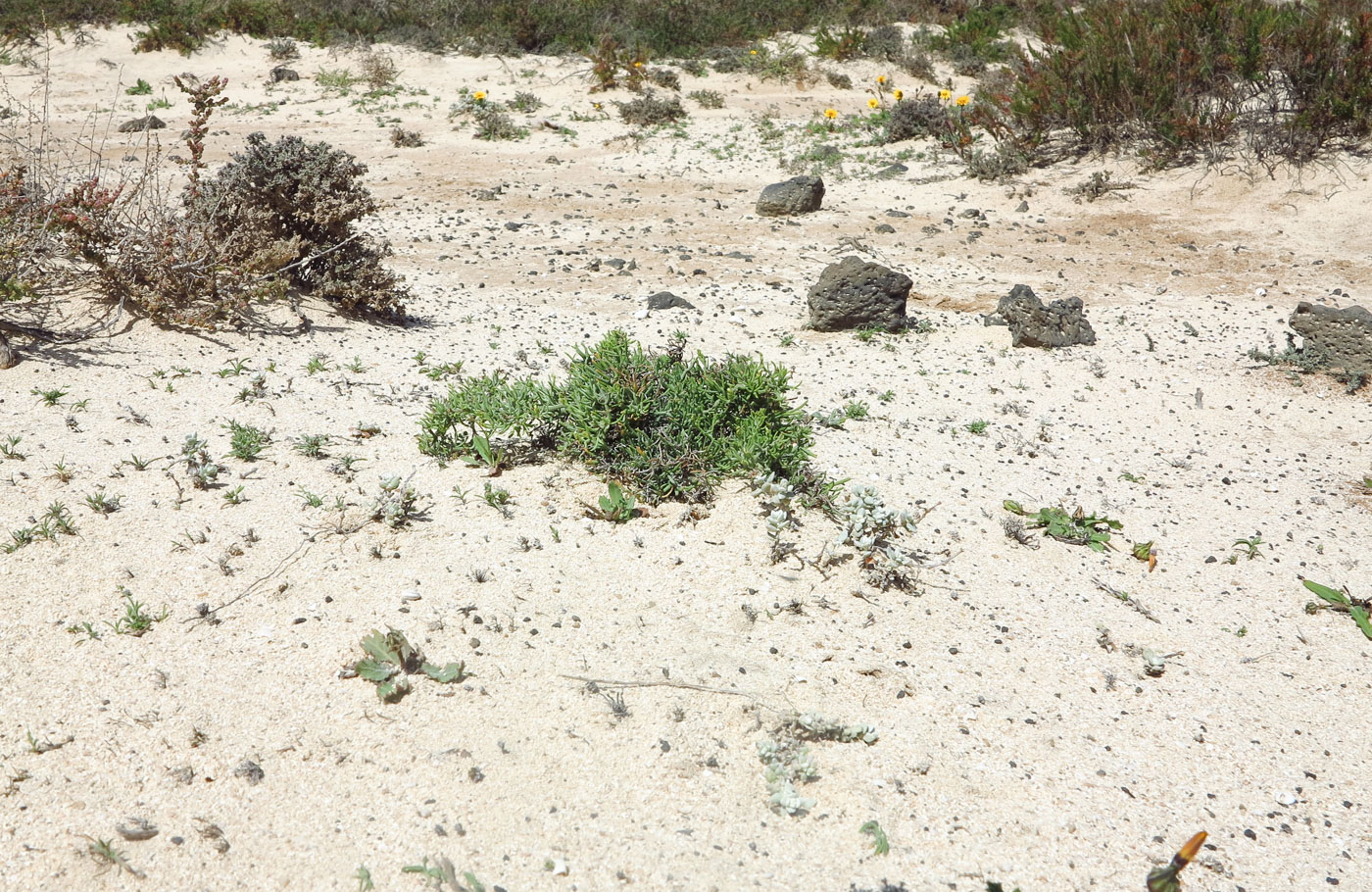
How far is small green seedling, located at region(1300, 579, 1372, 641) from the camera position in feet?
13.3

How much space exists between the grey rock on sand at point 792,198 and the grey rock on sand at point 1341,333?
4738 mm

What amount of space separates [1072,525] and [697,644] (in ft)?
6.85

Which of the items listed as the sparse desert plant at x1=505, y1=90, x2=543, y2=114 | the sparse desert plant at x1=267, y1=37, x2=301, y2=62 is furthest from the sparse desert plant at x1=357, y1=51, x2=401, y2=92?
the sparse desert plant at x1=505, y1=90, x2=543, y2=114

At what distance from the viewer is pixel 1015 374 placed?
252 inches

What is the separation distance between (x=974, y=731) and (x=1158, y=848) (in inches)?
24.2

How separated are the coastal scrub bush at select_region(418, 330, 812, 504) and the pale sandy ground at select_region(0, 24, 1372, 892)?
0.15m

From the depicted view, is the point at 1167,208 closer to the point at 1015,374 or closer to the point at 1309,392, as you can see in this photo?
the point at 1309,392

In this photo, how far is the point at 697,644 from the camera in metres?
3.44

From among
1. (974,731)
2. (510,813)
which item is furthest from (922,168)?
(510,813)

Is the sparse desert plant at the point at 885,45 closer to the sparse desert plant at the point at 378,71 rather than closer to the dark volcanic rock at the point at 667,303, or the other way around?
the sparse desert plant at the point at 378,71

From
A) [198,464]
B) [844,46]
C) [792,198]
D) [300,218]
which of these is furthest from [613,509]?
[844,46]

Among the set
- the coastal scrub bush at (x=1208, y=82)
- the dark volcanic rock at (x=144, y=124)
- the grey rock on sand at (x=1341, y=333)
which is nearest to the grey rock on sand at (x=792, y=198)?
the coastal scrub bush at (x=1208, y=82)

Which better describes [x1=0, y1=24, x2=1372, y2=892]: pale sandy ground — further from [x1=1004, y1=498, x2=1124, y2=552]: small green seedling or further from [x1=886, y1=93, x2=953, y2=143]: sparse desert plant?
[x1=886, y1=93, x2=953, y2=143]: sparse desert plant

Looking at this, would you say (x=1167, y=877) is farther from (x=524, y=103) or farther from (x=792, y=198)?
(x=524, y=103)
